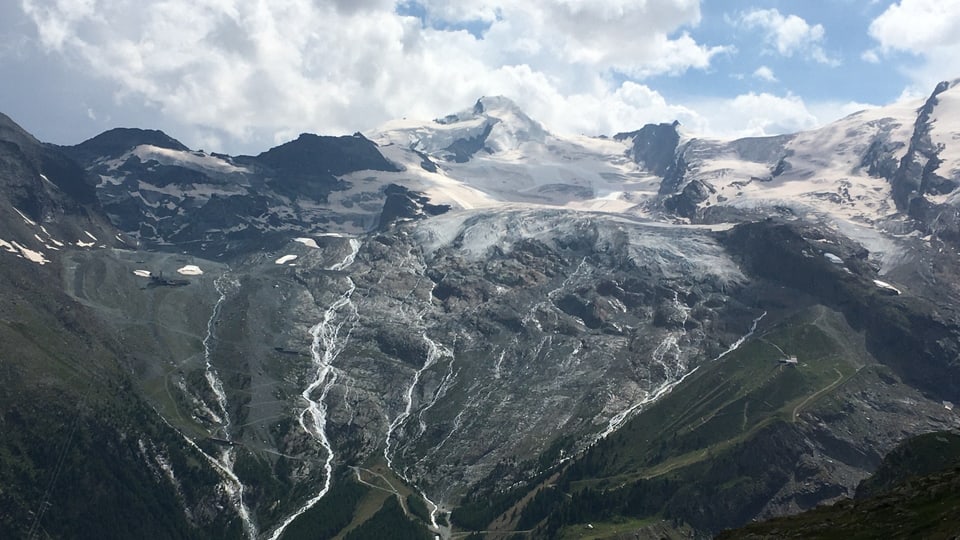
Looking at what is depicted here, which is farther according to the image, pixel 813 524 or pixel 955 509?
pixel 813 524

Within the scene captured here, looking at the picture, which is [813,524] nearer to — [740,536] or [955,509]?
[740,536]

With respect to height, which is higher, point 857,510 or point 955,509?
point 955,509

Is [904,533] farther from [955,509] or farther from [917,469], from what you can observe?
[917,469]

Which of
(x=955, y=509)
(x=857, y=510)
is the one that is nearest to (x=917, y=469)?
(x=857, y=510)

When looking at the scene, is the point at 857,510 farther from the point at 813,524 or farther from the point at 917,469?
the point at 917,469

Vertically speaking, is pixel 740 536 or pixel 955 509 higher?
pixel 955 509

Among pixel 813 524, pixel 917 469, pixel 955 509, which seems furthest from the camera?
pixel 917 469

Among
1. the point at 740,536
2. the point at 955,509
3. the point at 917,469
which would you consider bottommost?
the point at 917,469

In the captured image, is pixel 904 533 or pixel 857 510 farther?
pixel 857 510

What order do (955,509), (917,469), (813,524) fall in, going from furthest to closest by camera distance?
(917,469), (813,524), (955,509)
